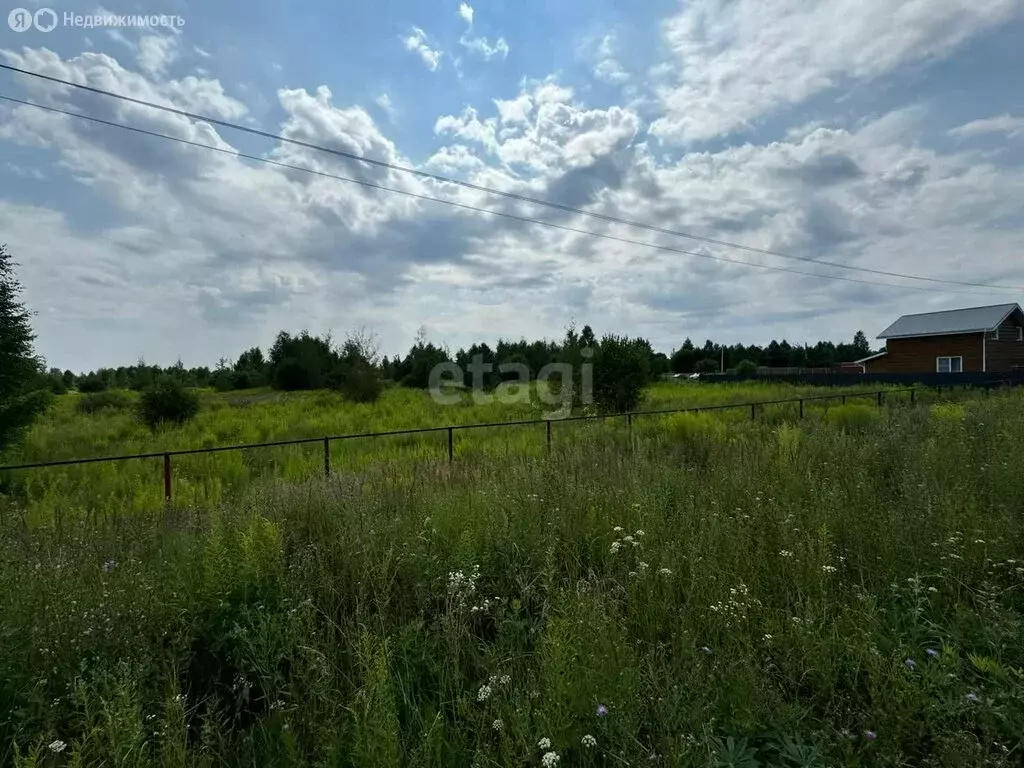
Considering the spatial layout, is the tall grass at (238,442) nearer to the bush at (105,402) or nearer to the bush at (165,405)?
the bush at (165,405)

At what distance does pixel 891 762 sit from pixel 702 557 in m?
1.59

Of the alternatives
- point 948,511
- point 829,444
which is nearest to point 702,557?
point 948,511

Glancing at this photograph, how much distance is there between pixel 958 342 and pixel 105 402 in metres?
57.4

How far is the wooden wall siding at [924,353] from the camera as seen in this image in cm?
3531

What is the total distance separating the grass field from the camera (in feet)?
6.66

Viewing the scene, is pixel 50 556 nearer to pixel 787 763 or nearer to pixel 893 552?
pixel 787 763

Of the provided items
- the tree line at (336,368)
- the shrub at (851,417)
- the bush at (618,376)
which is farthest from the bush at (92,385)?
the shrub at (851,417)

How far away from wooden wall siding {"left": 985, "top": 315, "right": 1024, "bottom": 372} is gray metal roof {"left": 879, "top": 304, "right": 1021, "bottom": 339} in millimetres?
810

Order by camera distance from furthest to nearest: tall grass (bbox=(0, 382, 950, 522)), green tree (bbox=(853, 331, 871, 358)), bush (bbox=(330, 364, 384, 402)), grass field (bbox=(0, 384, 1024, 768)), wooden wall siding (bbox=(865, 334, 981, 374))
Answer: green tree (bbox=(853, 331, 871, 358)) → wooden wall siding (bbox=(865, 334, 981, 374)) → bush (bbox=(330, 364, 384, 402)) → tall grass (bbox=(0, 382, 950, 522)) → grass field (bbox=(0, 384, 1024, 768))

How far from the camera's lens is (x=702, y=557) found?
11.5ft

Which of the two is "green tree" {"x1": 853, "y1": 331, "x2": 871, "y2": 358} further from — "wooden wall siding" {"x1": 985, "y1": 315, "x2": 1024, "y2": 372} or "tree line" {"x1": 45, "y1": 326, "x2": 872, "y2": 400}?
"wooden wall siding" {"x1": 985, "y1": 315, "x2": 1024, "y2": 372}

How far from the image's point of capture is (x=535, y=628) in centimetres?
281

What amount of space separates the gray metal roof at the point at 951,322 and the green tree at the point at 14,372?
49.7m

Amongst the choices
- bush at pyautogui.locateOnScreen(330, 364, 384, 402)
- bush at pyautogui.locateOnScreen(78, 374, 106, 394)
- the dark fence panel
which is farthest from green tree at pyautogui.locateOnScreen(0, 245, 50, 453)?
bush at pyautogui.locateOnScreen(78, 374, 106, 394)
